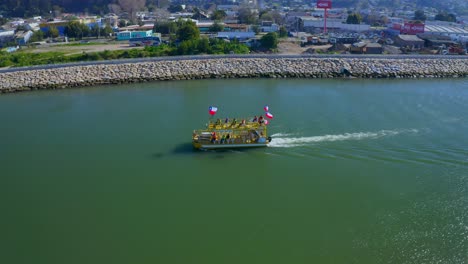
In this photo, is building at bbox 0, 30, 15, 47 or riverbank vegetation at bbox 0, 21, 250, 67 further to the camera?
building at bbox 0, 30, 15, 47

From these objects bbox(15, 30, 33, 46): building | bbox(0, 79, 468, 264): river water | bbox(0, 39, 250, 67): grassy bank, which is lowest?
bbox(0, 79, 468, 264): river water

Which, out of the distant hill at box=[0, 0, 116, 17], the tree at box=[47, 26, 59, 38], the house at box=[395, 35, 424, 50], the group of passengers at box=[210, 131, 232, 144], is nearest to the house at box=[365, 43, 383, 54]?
the house at box=[395, 35, 424, 50]

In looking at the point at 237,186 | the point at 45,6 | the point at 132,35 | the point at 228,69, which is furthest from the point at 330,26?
the point at 45,6

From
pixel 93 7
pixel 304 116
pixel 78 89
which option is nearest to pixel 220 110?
pixel 304 116

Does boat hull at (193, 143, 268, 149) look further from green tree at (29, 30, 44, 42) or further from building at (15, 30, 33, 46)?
green tree at (29, 30, 44, 42)

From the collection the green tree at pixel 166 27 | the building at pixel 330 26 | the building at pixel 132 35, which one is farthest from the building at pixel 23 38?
the building at pixel 330 26

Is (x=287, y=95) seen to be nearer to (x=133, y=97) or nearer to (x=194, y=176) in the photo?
(x=133, y=97)
